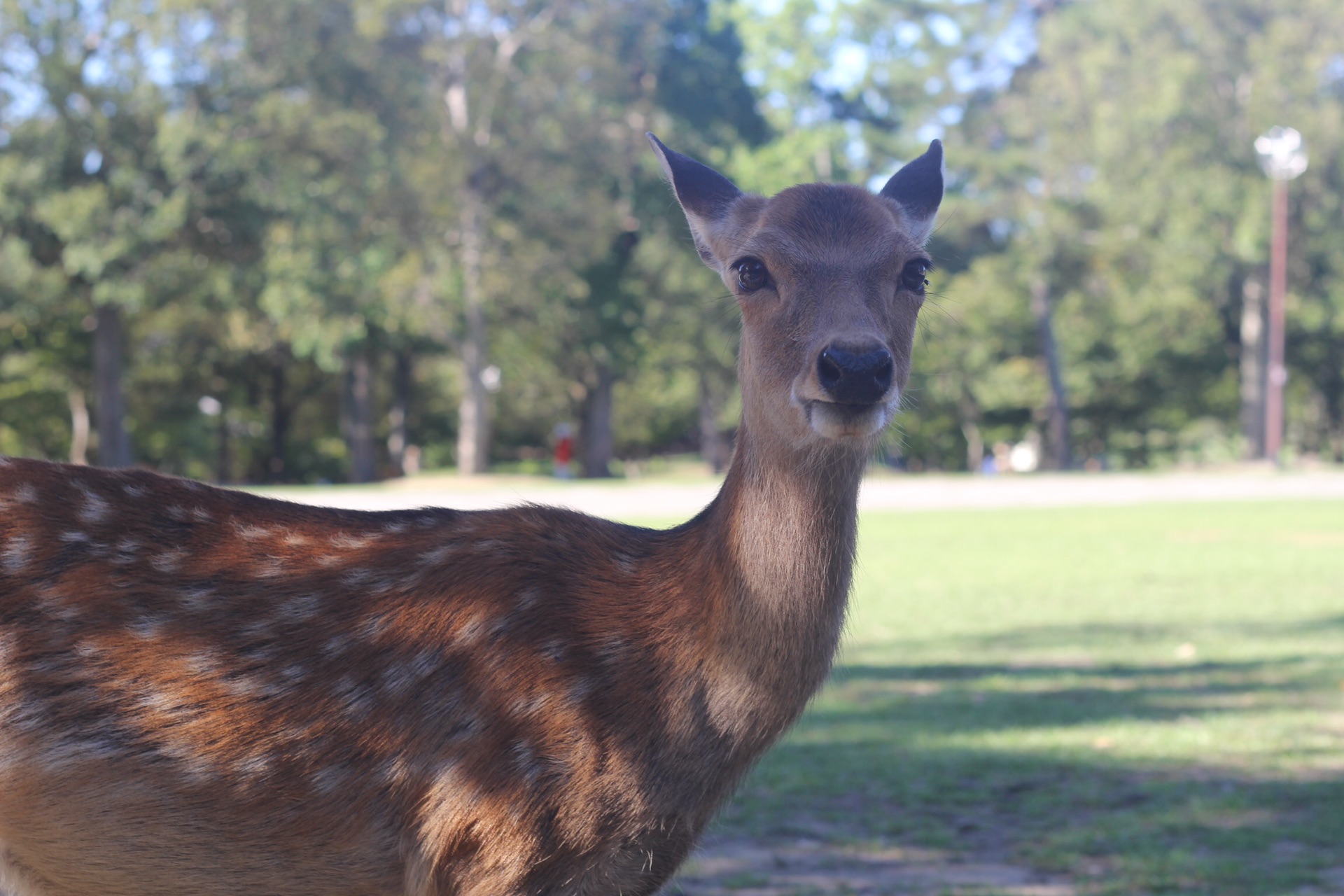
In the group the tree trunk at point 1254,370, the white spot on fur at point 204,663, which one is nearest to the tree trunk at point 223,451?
the tree trunk at point 1254,370

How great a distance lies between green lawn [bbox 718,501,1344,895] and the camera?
6.33 meters

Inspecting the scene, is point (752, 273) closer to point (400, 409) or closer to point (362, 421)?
point (362, 421)

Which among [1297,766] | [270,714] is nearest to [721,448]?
[1297,766]

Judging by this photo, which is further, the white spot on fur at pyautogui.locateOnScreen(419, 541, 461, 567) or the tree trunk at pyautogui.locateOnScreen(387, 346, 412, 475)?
the tree trunk at pyautogui.locateOnScreen(387, 346, 412, 475)

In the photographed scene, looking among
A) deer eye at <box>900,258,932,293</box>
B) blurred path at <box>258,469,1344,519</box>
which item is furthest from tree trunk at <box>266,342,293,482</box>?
deer eye at <box>900,258,932,293</box>

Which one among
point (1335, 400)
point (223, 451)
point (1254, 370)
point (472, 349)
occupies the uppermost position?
point (1254, 370)

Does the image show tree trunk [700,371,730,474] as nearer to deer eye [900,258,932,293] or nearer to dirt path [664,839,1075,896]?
dirt path [664,839,1075,896]

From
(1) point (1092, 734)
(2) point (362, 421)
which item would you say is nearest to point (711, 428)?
(2) point (362, 421)

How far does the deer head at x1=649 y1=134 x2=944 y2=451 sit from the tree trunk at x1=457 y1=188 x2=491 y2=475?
36524 mm

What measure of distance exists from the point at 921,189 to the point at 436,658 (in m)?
2.41

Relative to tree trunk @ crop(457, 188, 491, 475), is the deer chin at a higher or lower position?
lower

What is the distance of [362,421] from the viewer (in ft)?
154

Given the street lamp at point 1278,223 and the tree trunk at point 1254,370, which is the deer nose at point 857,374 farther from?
the tree trunk at point 1254,370

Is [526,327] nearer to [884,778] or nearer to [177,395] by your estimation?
[177,395]
